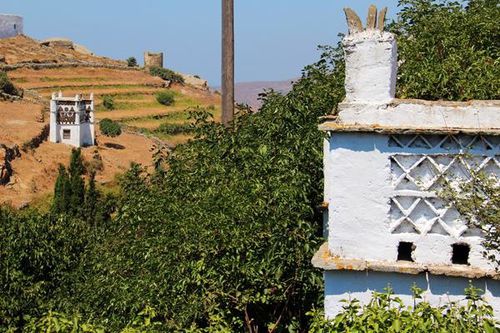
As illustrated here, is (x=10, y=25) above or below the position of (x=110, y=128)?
above

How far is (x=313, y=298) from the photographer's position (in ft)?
24.0

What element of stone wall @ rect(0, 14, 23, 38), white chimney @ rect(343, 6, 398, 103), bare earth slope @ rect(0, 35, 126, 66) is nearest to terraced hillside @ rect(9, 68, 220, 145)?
bare earth slope @ rect(0, 35, 126, 66)

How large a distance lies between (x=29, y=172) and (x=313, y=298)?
3072cm

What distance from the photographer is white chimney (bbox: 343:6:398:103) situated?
551cm

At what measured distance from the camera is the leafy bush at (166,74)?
223ft

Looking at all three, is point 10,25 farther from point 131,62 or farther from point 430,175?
point 430,175

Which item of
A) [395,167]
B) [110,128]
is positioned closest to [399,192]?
[395,167]

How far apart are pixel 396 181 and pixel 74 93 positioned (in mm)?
52794

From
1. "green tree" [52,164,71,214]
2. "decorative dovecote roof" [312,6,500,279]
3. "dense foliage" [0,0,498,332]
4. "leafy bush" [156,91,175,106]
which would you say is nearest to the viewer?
"decorative dovecote roof" [312,6,500,279]

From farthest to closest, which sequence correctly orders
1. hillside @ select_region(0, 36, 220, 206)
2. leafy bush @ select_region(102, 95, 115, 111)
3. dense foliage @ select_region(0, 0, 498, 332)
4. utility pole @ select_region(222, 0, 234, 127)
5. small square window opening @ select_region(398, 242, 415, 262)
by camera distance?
leafy bush @ select_region(102, 95, 115, 111) < hillside @ select_region(0, 36, 220, 206) < utility pole @ select_region(222, 0, 234, 127) < dense foliage @ select_region(0, 0, 498, 332) < small square window opening @ select_region(398, 242, 415, 262)

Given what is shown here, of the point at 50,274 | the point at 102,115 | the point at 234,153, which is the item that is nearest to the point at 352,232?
the point at 234,153

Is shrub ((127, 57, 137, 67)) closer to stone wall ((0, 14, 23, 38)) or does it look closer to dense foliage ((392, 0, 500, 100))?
stone wall ((0, 14, 23, 38))

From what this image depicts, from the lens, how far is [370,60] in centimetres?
557

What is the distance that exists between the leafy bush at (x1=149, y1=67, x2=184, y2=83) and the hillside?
67 centimetres
